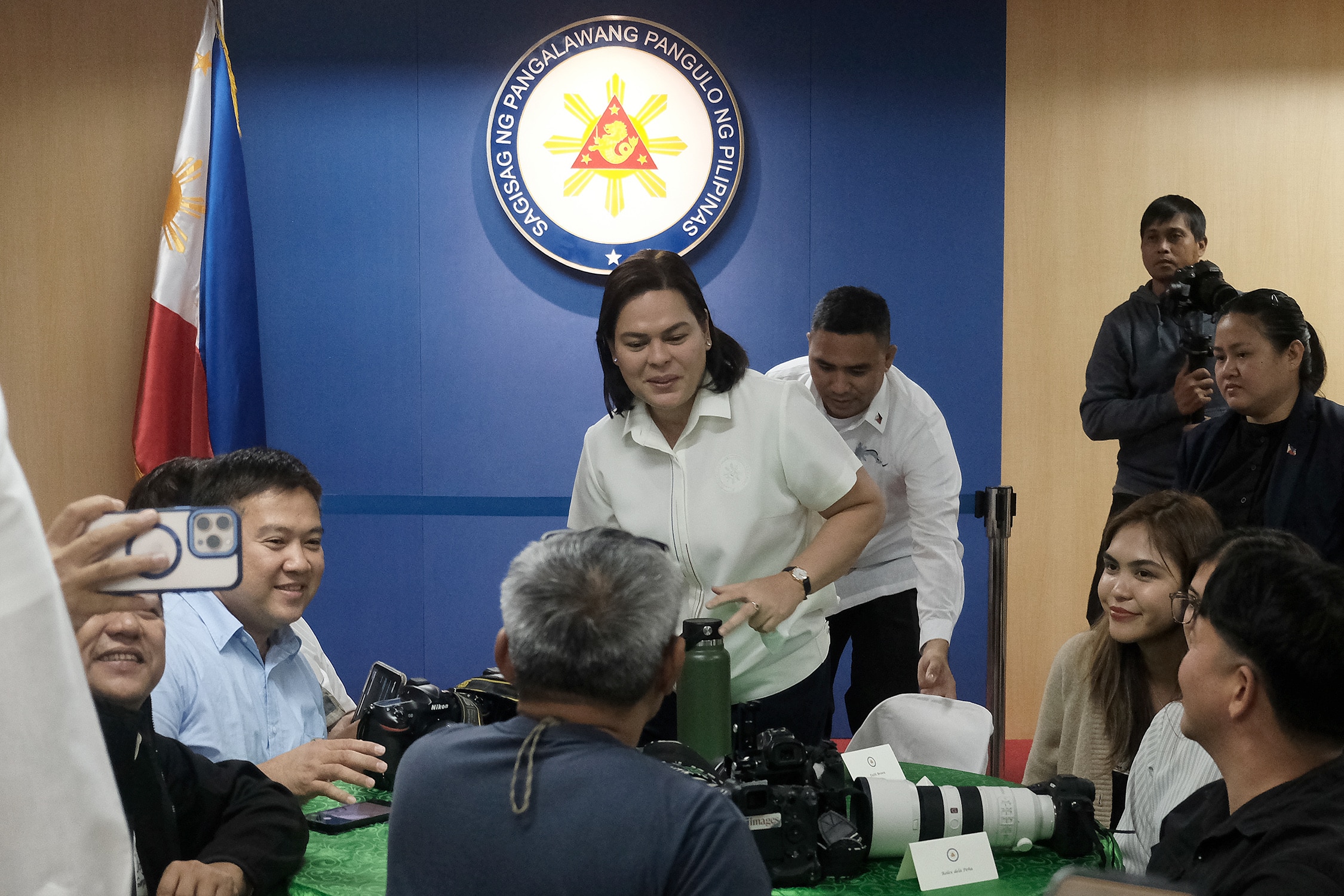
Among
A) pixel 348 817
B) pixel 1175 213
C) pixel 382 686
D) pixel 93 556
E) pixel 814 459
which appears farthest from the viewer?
pixel 1175 213

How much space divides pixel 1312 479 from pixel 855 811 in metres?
1.77

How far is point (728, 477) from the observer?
2059 millimetres

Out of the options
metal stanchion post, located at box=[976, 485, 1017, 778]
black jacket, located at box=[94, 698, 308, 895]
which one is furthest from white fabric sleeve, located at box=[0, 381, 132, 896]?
metal stanchion post, located at box=[976, 485, 1017, 778]

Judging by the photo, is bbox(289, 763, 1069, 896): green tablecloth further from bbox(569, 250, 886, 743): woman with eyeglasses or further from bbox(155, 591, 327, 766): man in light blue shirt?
bbox(569, 250, 886, 743): woman with eyeglasses

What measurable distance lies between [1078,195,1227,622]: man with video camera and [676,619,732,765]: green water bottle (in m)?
2.16

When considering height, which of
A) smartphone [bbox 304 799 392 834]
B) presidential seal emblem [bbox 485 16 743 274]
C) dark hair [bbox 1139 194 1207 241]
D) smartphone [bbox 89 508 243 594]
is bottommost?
smartphone [bbox 304 799 392 834]

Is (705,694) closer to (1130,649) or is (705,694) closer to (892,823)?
(892,823)

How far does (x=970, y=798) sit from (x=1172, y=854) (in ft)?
0.87

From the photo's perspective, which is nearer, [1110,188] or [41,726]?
[41,726]

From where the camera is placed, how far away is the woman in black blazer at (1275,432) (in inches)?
103

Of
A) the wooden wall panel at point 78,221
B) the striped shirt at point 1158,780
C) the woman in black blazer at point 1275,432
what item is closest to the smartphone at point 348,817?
the striped shirt at point 1158,780

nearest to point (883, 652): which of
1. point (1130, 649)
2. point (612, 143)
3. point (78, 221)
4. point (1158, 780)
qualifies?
point (1130, 649)

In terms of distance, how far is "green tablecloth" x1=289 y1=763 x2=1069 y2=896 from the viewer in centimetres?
134

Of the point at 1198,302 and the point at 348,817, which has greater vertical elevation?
the point at 1198,302
